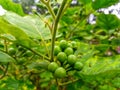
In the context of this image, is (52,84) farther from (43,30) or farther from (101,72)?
(101,72)

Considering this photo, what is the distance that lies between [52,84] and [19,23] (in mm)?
461

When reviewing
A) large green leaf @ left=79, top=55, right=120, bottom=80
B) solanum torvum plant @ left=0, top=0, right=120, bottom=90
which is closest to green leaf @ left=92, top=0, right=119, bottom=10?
solanum torvum plant @ left=0, top=0, right=120, bottom=90

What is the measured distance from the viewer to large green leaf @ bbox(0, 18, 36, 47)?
105 centimetres

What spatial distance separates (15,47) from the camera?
4.43 feet

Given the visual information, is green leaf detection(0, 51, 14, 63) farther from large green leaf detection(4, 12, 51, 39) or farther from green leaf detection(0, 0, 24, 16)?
green leaf detection(0, 0, 24, 16)

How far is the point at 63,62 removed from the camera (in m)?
1.17

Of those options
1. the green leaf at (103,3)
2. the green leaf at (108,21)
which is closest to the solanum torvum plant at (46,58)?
the green leaf at (103,3)

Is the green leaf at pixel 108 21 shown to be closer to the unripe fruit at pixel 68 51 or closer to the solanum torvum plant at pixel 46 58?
the solanum torvum plant at pixel 46 58

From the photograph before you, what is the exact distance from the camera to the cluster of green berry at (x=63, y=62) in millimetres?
1116

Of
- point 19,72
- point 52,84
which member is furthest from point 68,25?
point 19,72

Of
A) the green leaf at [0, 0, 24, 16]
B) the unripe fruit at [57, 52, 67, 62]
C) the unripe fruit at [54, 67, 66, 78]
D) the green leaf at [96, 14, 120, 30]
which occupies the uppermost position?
the green leaf at [0, 0, 24, 16]

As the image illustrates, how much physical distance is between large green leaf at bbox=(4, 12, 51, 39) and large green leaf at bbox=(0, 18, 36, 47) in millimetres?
68

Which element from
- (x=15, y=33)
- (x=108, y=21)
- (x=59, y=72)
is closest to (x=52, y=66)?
(x=59, y=72)

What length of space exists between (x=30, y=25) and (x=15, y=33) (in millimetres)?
222
